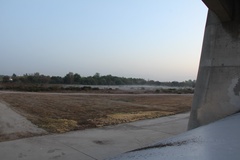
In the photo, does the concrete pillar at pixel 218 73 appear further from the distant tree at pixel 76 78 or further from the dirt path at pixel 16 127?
the distant tree at pixel 76 78

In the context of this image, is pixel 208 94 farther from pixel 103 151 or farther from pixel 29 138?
pixel 29 138

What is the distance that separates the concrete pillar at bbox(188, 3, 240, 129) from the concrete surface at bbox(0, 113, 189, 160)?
2.11 metres

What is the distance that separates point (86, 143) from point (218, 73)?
4.28 metres

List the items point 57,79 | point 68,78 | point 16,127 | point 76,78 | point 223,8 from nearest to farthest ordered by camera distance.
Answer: point 223,8, point 16,127, point 68,78, point 57,79, point 76,78

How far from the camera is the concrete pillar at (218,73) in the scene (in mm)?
7648

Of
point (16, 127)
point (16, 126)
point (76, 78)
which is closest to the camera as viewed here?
point (16, 127)

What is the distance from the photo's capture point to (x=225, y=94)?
7.78m

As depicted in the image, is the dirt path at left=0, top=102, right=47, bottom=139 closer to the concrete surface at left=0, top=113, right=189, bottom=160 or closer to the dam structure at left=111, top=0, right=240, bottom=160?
the concrete surface at left=0, top=113, right=189, bottom=160

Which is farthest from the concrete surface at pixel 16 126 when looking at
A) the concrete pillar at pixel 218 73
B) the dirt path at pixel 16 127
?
the concrete pillar at pixel 218 73

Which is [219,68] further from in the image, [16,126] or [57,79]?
[57,79]

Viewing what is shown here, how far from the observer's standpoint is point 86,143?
8852 mm

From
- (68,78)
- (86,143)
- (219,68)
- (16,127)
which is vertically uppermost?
(219,68)

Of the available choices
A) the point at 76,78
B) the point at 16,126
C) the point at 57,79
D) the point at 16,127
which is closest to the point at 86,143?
the point at 16,127

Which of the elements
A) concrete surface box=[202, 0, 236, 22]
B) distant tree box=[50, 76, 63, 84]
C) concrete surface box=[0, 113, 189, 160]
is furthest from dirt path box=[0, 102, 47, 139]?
distant tree box=[50, 76, 63, 84]
